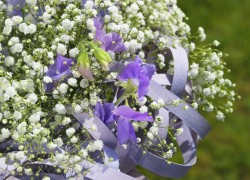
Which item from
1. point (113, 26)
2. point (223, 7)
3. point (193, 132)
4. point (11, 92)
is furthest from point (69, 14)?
point (223, 7)

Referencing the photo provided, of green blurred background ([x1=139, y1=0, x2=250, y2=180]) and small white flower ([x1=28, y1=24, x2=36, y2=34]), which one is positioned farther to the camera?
green blurred background ([x1=139, y1=0, x2=250, y2=180])

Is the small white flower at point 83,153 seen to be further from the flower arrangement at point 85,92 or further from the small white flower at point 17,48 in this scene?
the small white flower at point 17,48

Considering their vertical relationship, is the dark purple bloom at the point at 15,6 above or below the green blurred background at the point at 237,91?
above

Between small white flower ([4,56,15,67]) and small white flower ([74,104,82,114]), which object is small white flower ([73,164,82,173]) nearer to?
small white flower ([74,104,82,114])

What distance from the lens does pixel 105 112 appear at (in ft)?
3.14

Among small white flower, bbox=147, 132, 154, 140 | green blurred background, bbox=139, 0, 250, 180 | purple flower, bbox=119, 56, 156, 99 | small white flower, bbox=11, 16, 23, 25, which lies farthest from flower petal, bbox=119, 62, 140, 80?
green blurred background, bbox=139, 0, 250, 180

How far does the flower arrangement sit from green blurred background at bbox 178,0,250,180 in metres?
1.12

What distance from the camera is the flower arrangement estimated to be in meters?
0.91

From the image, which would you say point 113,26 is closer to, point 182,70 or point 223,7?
point 182,70

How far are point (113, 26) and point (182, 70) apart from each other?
172 mm

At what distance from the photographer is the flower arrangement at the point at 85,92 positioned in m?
0.91

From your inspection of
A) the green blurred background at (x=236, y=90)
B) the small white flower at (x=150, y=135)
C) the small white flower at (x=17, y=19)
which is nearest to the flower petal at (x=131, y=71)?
the small white flower at (x=150, y=135)

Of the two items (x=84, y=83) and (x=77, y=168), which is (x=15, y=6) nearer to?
(x=84, y=83)

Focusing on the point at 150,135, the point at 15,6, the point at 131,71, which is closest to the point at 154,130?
the point at 150,135
